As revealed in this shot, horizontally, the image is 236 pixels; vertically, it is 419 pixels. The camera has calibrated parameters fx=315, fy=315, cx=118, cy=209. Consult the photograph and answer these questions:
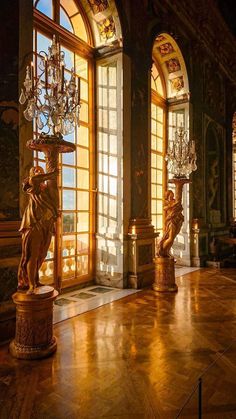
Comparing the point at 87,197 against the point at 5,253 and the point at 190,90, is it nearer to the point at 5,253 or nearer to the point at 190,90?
the point at 5,253

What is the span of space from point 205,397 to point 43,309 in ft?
5.21

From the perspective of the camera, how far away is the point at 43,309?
3016mm

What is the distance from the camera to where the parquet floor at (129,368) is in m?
2.15

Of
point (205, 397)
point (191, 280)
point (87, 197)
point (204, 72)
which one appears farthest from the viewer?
point (204, 72)

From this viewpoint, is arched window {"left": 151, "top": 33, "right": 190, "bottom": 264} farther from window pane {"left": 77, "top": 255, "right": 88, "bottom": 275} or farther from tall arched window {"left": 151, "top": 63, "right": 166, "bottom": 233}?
window pane {"left": 77, "top": 255, "right": 88, "bottom": 275}

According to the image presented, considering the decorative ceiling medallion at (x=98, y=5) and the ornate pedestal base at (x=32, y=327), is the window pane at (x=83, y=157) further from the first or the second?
the ornate pedestal base at (x=32, y=327)

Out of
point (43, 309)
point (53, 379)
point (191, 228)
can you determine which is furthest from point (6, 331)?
point (191, 228)

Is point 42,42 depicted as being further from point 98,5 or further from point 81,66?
point 98,5

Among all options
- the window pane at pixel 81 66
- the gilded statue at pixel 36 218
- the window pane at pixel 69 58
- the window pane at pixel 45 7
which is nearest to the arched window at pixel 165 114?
the window pane at pixel 81 66

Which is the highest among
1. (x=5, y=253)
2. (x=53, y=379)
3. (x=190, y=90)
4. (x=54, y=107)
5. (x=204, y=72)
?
(x=204, y=72)

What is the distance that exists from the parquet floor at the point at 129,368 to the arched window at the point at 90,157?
155 centimetres

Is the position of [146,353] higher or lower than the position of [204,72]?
lower

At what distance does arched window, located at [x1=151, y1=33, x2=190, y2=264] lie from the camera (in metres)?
8.16

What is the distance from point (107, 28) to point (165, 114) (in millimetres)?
3270
